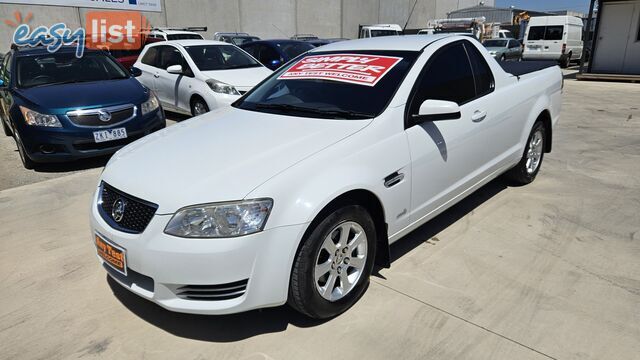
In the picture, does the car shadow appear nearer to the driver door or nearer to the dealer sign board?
the driver door

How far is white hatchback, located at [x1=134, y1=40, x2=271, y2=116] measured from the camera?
744cm

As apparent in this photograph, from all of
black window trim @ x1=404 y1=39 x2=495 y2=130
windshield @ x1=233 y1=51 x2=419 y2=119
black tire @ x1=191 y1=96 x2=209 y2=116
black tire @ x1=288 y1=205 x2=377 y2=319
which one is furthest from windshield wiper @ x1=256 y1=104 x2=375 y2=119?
black tire @ x1=191 y1=96 x2=209 y2=116

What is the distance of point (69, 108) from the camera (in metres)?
5.50

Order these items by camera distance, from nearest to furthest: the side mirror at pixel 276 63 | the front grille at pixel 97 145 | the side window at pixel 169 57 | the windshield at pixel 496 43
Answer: the front grille at pixel 97 145 → the side window at pixel 169 57 → the side mirror at pixel 276 63 → the windshield at pixel 496 43

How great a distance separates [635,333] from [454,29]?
874 inches

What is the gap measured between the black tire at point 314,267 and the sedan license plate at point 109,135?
4085 millimetres

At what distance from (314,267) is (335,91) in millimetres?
1370

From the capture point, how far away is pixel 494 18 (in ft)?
158

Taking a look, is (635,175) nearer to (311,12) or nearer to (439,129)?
(439,129)

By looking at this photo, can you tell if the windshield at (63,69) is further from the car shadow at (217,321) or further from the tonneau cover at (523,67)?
the tonneau cover at (523,67)

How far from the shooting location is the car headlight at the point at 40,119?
17.8 ft

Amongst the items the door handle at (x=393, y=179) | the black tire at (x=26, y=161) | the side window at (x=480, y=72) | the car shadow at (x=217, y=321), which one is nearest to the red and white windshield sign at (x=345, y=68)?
the door handle at (x=393, y=179)

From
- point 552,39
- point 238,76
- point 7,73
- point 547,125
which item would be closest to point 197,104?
point 238,76

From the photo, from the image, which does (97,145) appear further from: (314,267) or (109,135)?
(314,267)
